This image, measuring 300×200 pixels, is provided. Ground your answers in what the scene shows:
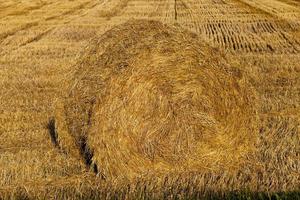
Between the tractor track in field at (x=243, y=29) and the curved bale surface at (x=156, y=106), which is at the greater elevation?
the curved bale surface at (x=156, y=106)

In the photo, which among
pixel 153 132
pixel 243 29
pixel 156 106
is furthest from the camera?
pixel 243 29

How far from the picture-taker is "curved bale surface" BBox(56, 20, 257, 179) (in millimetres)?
5691

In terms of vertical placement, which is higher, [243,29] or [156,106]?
[156,106]

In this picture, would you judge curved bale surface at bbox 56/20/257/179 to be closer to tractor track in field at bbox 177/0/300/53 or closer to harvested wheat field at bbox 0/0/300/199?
harvested wheat field at bbox 0/0/300/199

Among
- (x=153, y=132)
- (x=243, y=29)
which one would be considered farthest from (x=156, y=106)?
(x=243, y=29)

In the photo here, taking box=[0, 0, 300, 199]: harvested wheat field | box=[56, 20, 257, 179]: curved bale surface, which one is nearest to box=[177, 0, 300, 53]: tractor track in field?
box=[0, 0, 300, 199]: harvested wheat field

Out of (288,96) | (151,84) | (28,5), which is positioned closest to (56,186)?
(151,84)

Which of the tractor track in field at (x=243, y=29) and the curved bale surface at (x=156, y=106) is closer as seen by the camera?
the curved bale surface at (x=156, y=106)

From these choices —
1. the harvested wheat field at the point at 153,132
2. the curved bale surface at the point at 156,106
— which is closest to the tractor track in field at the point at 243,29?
the harvested wheat field at the point at 153,132

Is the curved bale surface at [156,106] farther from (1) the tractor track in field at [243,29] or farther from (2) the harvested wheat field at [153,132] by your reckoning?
(1) the tractor track in field at [243,29]

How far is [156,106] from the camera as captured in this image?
5953mm

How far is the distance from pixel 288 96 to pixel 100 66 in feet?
11.5

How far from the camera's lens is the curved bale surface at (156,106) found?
5691 mm

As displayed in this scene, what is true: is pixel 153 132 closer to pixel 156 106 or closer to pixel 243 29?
pixel 156 106
